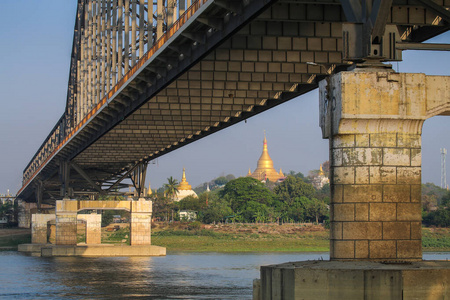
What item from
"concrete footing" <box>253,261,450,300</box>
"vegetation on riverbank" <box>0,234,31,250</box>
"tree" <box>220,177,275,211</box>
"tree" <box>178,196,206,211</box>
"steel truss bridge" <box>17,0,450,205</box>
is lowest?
"vegetation on riverbank" <box>0,234,31,250</box>

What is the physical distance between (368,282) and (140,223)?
3471 inches

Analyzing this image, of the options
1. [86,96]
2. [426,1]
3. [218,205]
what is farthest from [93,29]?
[218,205]

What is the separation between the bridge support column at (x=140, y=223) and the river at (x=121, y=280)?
12.4m

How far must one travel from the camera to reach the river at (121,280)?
51750 millimetres

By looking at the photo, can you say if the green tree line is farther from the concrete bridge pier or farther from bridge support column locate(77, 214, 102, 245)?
the concrete bridge pier

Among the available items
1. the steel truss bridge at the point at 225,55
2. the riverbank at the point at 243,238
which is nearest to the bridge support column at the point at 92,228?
the riverbank at the point at 243,238

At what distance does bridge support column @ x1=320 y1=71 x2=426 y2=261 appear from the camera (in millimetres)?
20000

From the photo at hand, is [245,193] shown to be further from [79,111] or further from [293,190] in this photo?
[79,111]

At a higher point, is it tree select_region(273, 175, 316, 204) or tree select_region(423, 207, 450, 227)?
tree select_region(273, 175, 316, 204)

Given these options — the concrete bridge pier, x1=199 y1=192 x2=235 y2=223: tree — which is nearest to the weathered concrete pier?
x1=199 y1=192 x2=235 y2=223: tree

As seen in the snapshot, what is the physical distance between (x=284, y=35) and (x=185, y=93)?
15078 millimetres

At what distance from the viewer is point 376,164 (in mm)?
20438

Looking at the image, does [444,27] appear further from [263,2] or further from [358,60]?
[358,60]

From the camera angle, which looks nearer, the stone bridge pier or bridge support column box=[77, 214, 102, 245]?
the stone bridge pier
